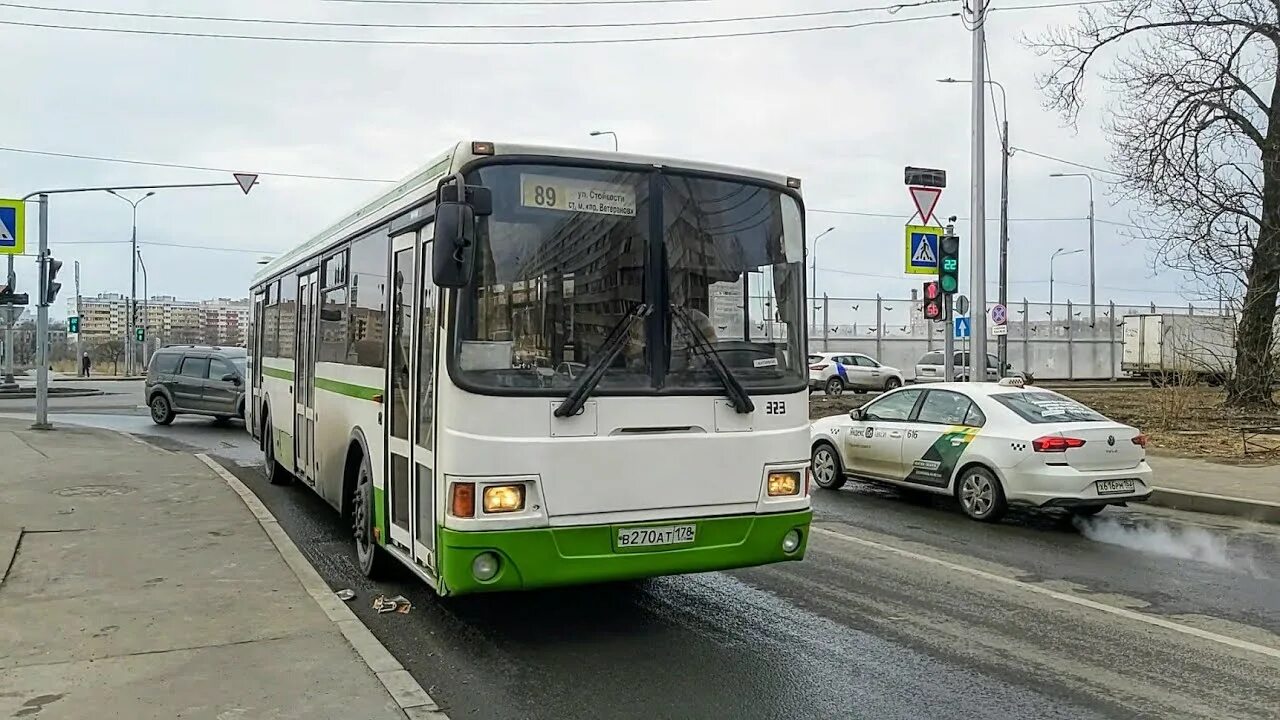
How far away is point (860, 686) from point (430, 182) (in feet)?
12.5

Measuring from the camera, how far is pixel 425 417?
6109 mm

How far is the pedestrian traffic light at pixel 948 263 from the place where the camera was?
16.6m

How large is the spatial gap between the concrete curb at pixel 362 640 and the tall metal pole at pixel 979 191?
13.5 meters

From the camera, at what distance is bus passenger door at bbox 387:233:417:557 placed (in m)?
6.51

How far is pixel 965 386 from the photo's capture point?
1162cm

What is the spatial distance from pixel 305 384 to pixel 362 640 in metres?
4.78

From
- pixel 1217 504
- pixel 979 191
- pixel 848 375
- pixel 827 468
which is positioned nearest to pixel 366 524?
pixel 827 468

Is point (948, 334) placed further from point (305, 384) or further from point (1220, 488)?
point (305, 384)

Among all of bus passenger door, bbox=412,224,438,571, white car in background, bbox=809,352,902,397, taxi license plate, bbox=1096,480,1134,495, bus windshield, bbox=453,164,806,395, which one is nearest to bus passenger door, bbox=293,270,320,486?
bus passenger door, bbox=412,224,438,571

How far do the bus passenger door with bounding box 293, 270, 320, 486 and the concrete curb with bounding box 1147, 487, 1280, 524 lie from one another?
953 cm

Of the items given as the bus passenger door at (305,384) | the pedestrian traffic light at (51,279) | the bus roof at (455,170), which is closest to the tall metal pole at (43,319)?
the pedestrian traffic light at (51,279)

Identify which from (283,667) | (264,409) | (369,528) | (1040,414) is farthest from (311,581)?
(1040,414)

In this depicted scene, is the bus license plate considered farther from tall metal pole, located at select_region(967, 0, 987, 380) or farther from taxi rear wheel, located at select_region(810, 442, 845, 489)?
tall metal pole, located at select_region(967, 0, 987, 380)

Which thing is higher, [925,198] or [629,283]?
[925,198]
